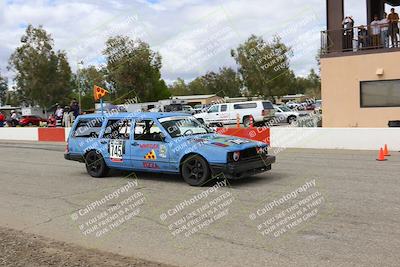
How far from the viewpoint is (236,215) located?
22.3ft

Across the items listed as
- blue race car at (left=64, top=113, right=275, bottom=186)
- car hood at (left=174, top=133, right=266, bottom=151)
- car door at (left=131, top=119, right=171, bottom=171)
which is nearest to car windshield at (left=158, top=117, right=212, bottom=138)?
blue race car at (left=64, top=113, right=275, bottom=186)

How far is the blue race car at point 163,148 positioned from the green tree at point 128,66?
4200 cm

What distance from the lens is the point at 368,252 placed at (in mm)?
5035

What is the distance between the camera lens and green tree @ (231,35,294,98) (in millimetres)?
47531

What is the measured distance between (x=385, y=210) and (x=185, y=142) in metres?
3.84

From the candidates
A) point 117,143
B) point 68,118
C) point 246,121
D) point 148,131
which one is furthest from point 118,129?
point 246,121

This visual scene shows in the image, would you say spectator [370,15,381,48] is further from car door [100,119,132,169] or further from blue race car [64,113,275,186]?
car door [100,119,132,169]

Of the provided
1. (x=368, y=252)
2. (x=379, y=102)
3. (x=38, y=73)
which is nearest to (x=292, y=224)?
(x=368, y=252)

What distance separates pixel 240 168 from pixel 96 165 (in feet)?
12.3

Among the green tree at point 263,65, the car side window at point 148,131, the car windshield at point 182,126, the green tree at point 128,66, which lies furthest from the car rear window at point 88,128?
the green tree at point 128,66

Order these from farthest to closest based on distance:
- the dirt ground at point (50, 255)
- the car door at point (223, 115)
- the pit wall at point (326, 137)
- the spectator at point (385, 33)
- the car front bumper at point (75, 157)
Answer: the car door at point (223, 115), the spectator at point (385, 33), the pit wall at point (326, 137), the car front bumper at point (75, 157), the dirt ground at point (50, 255)

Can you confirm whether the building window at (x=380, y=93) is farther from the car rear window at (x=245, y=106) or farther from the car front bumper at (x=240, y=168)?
the car rear window at (x=245, y=106)

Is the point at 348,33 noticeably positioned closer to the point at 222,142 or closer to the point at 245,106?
the point at 245,106

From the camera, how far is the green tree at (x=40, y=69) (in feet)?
191
